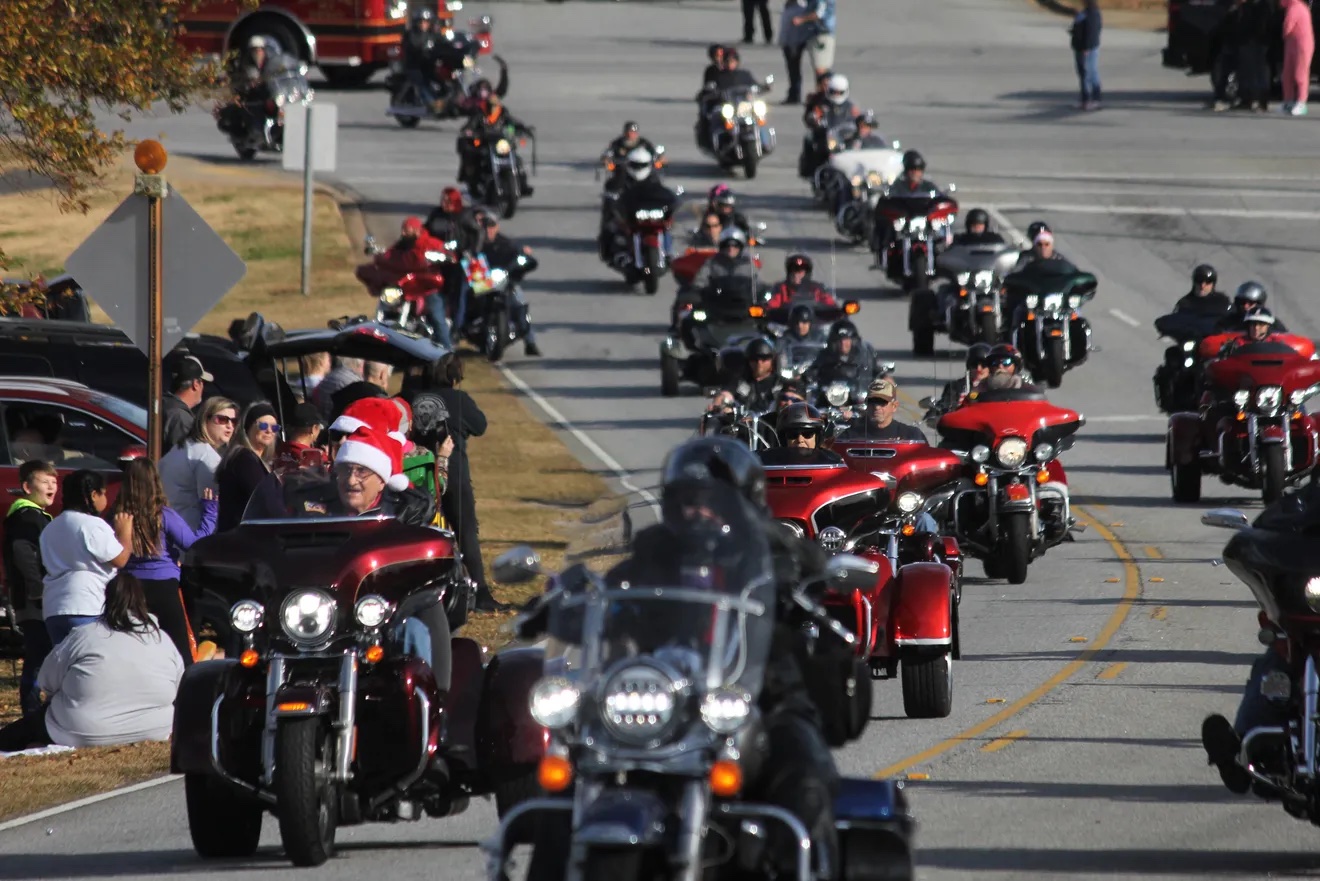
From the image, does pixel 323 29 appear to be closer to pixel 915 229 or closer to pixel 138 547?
pixel 915 229

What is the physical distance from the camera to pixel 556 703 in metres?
6.53

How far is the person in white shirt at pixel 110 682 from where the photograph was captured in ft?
38.4

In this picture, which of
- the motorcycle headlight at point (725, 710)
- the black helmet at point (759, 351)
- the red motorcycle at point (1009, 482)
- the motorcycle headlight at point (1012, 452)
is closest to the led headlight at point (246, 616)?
the motorcycle headlight at point (725, 710)

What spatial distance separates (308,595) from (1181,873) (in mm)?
3332

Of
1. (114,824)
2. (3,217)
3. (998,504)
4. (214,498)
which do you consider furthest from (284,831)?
(3,217)

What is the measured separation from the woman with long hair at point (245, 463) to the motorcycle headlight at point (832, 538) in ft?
9.04

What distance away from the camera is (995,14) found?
2338 inches

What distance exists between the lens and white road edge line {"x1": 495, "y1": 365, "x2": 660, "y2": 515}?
867 inches

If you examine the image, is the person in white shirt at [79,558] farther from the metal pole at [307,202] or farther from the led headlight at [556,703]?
the metal pole at [307,202]

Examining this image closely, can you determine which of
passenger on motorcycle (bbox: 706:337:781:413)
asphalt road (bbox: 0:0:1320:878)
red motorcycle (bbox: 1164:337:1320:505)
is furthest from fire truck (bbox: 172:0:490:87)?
red motorcycle (bbox: 1164:337:1320:505)

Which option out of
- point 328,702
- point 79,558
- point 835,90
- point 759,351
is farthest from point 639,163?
point 328,702

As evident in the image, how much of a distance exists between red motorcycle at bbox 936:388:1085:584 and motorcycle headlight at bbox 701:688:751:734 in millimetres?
10471

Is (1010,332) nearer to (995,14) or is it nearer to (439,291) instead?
(439,291)

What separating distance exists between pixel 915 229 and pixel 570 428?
6976mm
